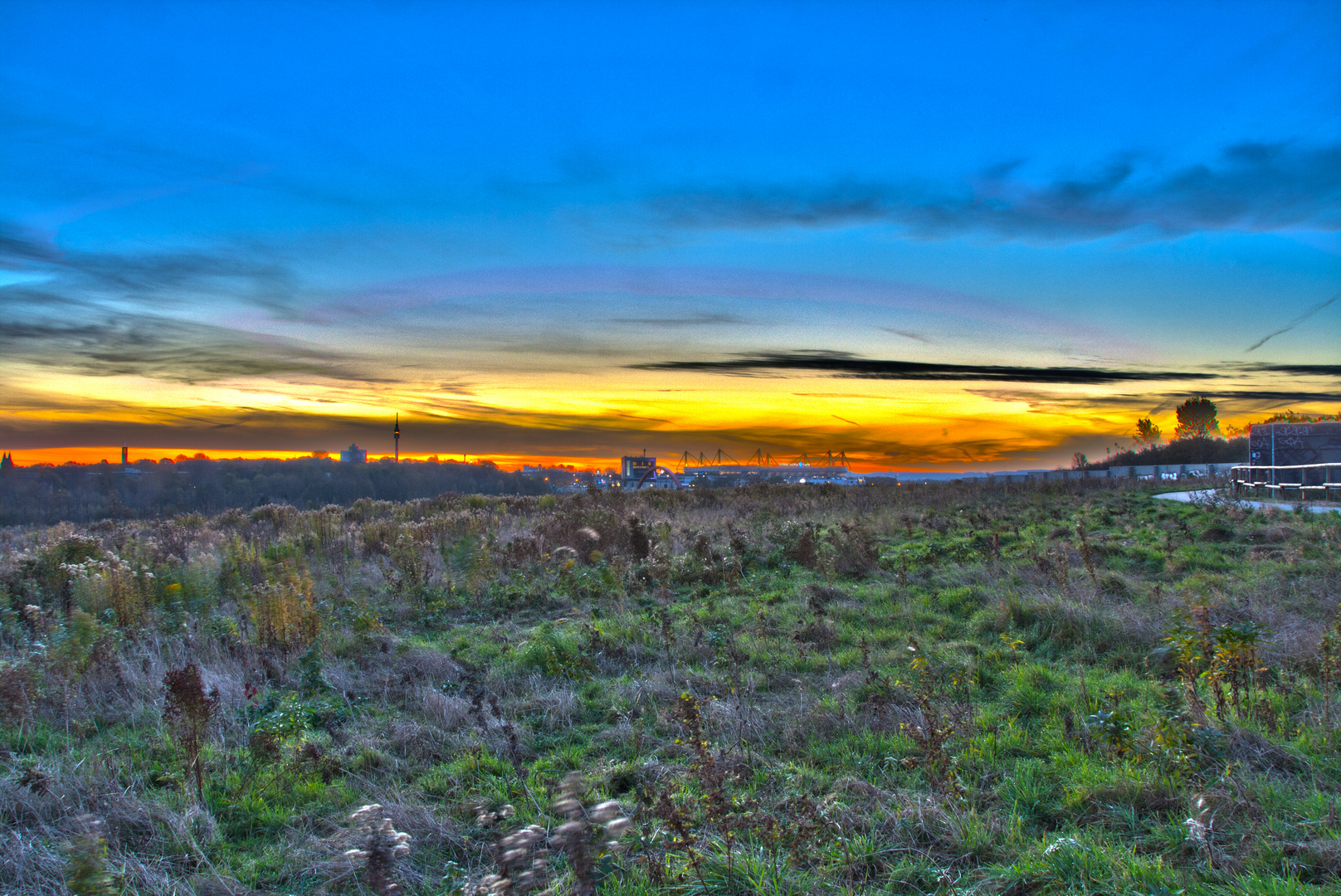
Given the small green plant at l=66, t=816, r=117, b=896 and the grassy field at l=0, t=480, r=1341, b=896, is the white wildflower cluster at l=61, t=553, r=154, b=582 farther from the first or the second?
the small green plant at l=66, t=816, r=117, b=896

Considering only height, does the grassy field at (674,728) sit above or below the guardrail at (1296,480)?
below

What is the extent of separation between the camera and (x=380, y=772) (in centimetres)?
466

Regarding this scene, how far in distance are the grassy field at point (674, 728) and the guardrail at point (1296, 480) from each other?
11.2 m

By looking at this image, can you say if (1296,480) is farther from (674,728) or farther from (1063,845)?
(674,728)

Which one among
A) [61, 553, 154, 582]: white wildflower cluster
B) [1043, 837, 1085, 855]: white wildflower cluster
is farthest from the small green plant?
[61, 553, 154, 582]: white wildflower cluster

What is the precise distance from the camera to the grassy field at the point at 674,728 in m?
3.35

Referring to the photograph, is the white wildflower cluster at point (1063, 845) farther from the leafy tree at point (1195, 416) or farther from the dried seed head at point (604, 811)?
the leafy tree at point (1195, 416)

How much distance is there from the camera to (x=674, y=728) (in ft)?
16.9

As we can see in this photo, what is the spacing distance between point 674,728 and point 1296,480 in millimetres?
33204

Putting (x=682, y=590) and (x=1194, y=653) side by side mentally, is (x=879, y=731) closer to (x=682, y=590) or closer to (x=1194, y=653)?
(x=1194, y=653)

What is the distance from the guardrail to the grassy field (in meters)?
11.2

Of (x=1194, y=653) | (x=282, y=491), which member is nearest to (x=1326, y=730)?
(x=1194, y=653)

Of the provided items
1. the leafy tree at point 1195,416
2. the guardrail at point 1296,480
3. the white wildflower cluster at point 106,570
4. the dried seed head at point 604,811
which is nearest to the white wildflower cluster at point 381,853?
the dried seed head at point 604,811

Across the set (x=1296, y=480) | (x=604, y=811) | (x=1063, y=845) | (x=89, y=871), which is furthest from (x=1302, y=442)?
(x=89, y=871)
